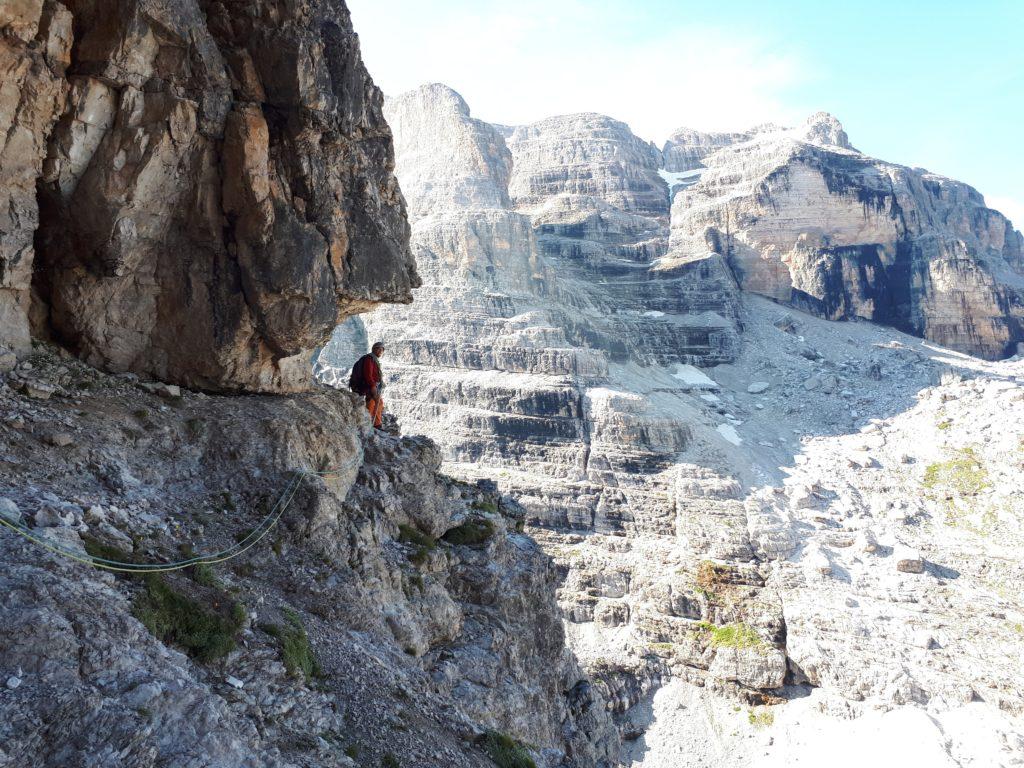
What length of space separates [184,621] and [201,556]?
196cm

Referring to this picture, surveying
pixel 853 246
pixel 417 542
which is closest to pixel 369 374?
pixel 417 542

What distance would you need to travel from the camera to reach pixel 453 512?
18234 mm

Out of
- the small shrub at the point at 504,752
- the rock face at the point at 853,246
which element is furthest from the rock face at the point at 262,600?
the rock face at the point at 853,246

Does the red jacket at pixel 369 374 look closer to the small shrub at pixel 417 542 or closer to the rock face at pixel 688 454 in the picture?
the small shrub at pixel 417 542

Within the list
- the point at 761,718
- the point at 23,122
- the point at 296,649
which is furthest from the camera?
the point at 761,718

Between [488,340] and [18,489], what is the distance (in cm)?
7684

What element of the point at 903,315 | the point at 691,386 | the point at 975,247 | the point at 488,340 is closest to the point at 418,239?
the point at 488,340

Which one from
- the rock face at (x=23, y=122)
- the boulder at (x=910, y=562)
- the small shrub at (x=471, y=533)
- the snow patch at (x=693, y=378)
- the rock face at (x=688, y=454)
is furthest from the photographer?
the snow patch at (x=693, y=378)

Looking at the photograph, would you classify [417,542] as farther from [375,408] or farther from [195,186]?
[195,186]

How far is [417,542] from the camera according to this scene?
15789mm

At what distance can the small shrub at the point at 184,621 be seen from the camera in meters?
7.58

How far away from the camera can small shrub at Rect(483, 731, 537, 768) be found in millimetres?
10008

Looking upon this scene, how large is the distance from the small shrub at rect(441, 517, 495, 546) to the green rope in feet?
12.2

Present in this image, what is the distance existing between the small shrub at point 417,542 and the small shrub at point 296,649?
555 centimetres
